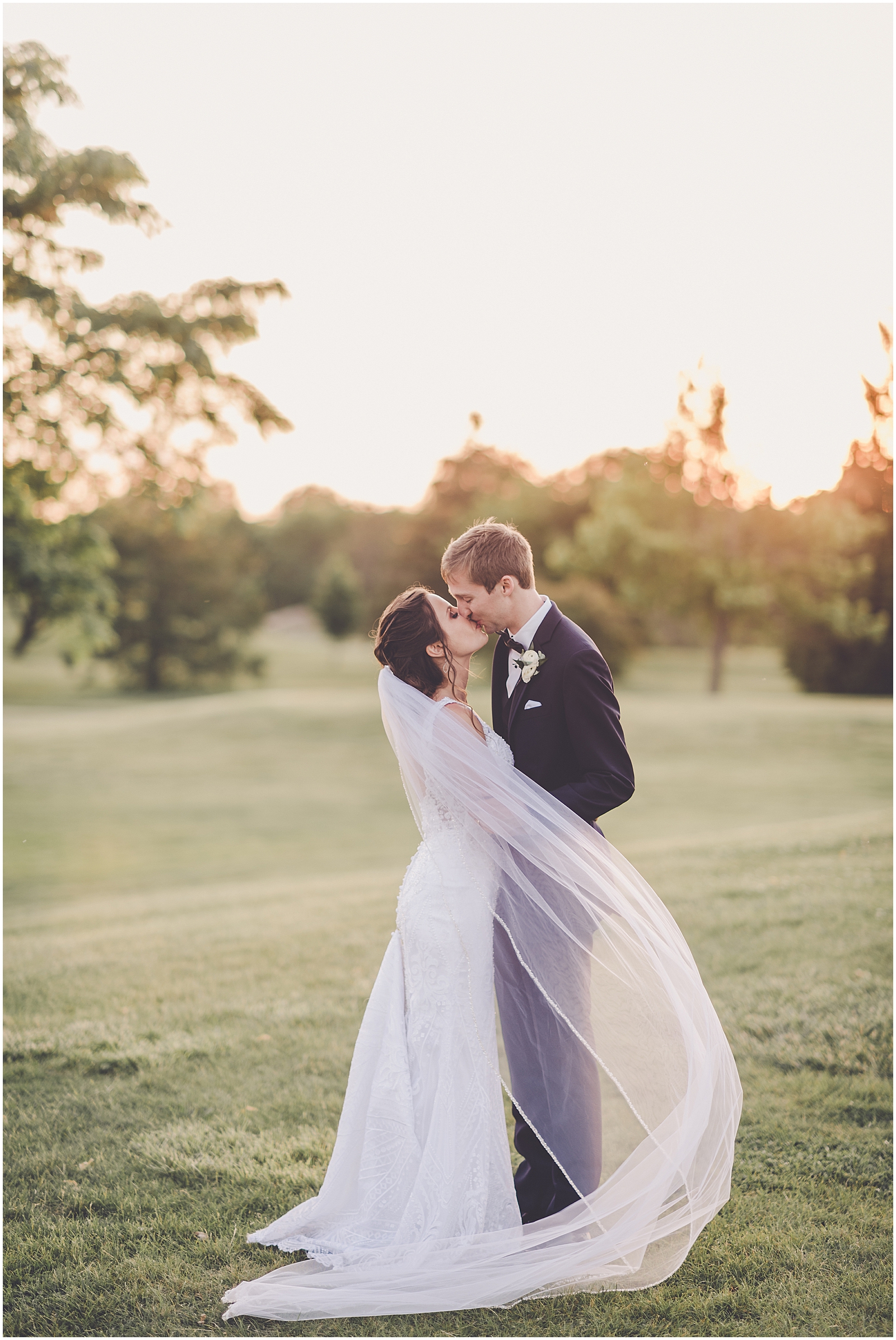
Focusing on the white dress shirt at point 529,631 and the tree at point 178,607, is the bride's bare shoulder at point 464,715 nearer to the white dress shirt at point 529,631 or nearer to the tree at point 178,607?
the white dress shirt at point 529,631

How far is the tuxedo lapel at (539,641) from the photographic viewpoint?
10.7 ft

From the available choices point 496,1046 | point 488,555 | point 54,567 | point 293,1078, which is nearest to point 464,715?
point 488,555

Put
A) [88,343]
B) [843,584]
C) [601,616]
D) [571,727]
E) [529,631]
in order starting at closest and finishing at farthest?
[571,727] → [529,631] → [88,343] → [843,584] → [601,616]

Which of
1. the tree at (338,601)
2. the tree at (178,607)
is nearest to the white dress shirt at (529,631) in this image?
the tree at (178,607)

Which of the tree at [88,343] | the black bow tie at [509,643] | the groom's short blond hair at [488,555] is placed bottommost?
the black bow tie at [509,643]

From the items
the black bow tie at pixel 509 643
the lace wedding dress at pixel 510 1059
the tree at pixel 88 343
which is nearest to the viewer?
the lace wedding dress at pixel 510 1059

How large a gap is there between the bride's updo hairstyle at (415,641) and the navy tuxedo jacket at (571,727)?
316mm

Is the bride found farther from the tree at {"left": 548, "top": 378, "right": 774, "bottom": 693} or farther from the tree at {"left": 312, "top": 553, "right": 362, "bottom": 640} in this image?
the tree at {"left": 312, "top": 553, "right": 362, "bottom": 640}

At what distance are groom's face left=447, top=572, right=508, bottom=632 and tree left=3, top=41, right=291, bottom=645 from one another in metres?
8.37

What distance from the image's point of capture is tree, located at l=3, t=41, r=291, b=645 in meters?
9.85

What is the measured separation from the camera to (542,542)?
40562mm

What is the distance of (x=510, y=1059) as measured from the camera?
129 inches

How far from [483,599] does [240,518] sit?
48.5 meters

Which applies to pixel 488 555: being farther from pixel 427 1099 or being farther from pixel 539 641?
pixel 427 1099
